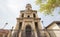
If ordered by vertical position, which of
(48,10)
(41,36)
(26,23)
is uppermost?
(26,23)

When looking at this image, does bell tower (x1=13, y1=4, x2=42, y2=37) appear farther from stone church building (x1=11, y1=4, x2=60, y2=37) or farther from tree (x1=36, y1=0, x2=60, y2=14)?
tree (x1=36, y1=0, x2=60, y2=14)

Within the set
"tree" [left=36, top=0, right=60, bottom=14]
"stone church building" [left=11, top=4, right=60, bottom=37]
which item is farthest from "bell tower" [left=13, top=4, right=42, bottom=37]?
"tree" [left=36, top=0, right=60, bottom=14]

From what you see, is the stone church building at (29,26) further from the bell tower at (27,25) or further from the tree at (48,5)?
the tree at (48,5)

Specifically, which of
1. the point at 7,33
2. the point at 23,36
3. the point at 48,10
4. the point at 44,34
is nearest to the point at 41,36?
the point at 44,34

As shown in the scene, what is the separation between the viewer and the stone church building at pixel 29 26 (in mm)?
34562

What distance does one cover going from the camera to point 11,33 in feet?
118

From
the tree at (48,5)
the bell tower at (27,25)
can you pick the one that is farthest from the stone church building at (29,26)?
the tree at (48,5)

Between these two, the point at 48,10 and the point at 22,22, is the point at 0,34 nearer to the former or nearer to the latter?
the point at 22,22

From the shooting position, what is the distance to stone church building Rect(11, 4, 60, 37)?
1361 inches

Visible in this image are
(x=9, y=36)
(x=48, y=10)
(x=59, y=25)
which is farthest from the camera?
(x=9, y=36)

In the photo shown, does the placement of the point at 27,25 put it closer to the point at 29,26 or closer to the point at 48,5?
the point at 29,26

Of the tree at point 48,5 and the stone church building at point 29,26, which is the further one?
the stone church building at point 29,26

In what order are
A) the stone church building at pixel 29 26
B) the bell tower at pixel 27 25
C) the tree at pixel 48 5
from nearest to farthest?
the tree at pixel 48 5
the stone church building at pixel 29 26
the bell tower at pixel 27 25

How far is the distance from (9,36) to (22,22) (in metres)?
7.56
